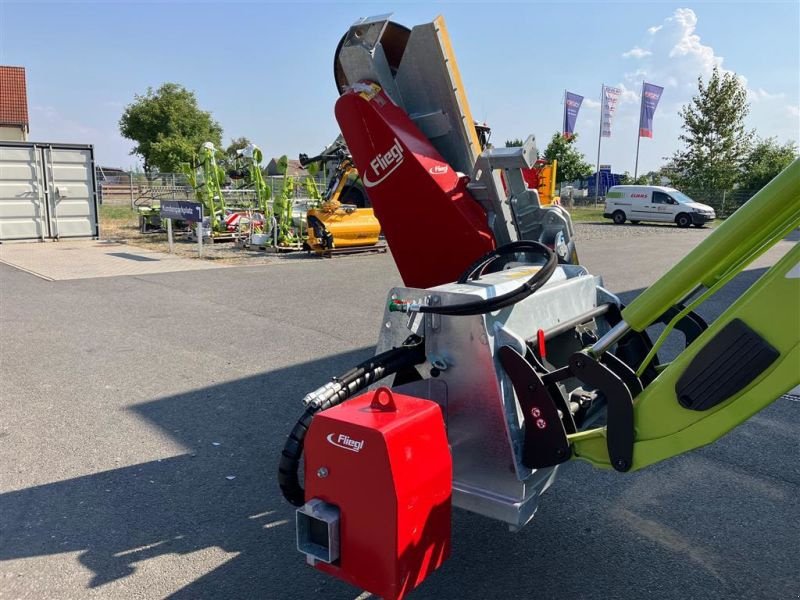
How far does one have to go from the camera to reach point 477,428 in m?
2.54

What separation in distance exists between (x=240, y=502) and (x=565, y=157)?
42.7m

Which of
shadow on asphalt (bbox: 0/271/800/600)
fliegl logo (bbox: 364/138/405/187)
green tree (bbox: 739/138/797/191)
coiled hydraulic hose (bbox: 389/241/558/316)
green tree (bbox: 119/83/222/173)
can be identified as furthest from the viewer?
green tree (bbox: 119/83/222/173)

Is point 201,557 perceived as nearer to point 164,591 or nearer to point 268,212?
point 164,591

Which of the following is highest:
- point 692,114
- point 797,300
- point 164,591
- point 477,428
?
point 692,114

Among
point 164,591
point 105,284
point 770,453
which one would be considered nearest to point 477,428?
→ point 164,591

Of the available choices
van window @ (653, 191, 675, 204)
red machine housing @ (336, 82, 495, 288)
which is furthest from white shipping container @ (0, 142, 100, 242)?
van window @ (653, 191, 675, 204)

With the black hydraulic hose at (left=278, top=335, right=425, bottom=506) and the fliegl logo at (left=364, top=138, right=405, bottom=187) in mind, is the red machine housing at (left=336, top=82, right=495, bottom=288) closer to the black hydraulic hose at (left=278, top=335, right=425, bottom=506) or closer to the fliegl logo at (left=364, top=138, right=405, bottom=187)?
the fliegl logo at (left=364, top=138, right=405, bottom=187)

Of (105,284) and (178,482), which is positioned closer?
(178,482)

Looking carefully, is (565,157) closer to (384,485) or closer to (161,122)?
(161,122)

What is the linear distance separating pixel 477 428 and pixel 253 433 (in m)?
2.12

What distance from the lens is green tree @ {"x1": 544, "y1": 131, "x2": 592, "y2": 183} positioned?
42.6 meters

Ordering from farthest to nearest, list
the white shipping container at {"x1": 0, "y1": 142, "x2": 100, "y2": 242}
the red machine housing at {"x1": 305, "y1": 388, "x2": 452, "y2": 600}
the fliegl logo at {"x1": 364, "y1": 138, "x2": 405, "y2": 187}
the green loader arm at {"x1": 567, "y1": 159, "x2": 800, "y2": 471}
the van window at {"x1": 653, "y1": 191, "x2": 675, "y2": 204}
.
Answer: the van window at {"x1": 653, "y1": 191, "x2": 675, "y2": 204}, the white shipping container at {"x1": 0, "y1": 142, "x2": 100, "y2": 242}, the fliegl logo at {"x1": 364, "y1": 138, "x2": 405, "y2": 187}, the red machine housing at {"x1": 305, "y1": 388, "x2": 452, "y2": 600}, the green loader arm at {"x1": 567, "y1": 159, "x2": 800, "y2": 471}

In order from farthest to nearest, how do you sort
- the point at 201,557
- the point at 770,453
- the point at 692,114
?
1. the point at 692,114
2. the point at 770,453
3. the point at 201,557

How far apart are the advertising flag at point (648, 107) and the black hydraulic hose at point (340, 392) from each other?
44546 millimetres
